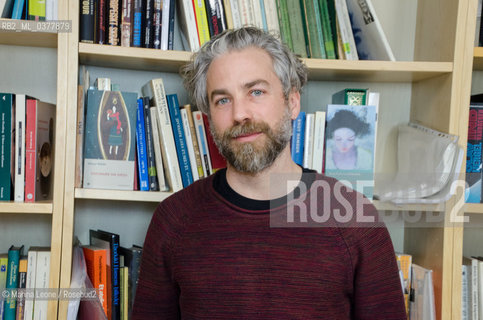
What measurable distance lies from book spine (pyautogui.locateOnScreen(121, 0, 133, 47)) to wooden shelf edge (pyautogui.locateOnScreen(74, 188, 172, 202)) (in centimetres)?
41

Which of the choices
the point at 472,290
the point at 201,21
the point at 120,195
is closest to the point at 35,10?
the point at 201,21

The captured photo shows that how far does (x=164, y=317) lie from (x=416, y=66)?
0.97 metres

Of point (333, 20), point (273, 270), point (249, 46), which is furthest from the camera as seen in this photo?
point (333, 20)

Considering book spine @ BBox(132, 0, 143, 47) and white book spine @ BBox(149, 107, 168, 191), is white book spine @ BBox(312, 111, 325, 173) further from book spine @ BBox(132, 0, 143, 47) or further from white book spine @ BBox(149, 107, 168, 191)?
book spine @ BBox(132, 0, 143, 47)

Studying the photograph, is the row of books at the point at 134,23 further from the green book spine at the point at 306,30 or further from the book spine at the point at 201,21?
the green book spine at the point at 306,30

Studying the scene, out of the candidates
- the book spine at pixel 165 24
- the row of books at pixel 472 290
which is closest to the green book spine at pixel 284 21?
the book spine at pixel 165 24

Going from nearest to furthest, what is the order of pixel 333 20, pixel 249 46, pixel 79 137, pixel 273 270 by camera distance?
pixel 273 270
pixel 249 46
pixel 79 137
pixel 333 20

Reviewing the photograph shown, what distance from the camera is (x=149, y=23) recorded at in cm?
133

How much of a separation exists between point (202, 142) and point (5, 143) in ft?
1.73

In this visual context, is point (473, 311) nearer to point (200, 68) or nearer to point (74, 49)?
point (200, 68)

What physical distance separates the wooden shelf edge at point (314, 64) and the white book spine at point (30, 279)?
58 cm

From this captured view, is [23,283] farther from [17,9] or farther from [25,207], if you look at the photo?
[17,9]

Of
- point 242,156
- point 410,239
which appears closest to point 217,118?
point 242,156

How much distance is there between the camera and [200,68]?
1.24 meters
